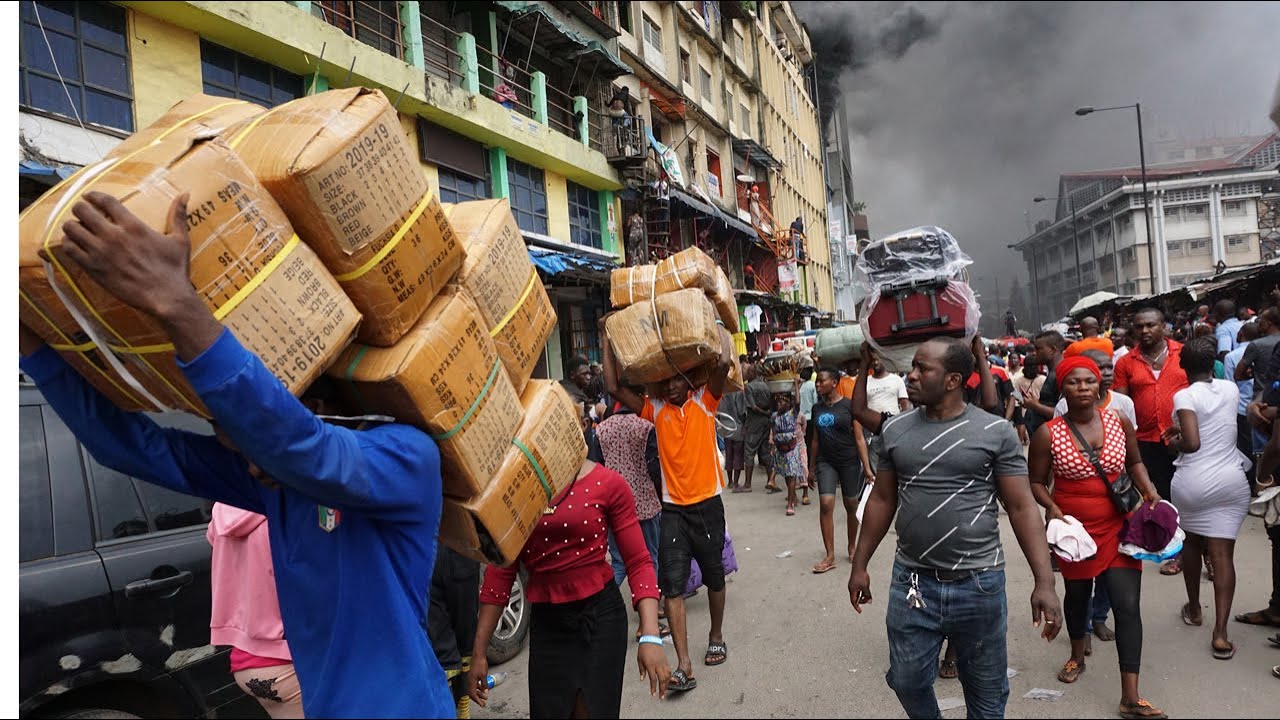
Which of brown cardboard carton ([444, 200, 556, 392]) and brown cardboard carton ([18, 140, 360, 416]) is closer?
brown cardboard carton ([18, 140, 360, 416])

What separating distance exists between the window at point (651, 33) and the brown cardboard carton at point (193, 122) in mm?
23474

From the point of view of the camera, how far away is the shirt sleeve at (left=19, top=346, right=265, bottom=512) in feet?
5.11

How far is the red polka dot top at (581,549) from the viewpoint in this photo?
10.3ft

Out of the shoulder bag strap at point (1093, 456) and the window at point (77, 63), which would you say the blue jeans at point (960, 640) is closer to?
the shoulder bag strap at point (1093, 456)

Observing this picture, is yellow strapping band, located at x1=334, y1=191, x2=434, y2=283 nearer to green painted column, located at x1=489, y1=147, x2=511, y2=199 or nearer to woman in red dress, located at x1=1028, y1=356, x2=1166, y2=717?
woman in red dress, located at x1=1028, y1=356, x2=1166, y2=717

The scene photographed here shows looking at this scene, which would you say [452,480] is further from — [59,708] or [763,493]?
[763,493]

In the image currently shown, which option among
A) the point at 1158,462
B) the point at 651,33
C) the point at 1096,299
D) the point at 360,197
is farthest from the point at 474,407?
the point at 1096,299

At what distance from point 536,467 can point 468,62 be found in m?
14.3

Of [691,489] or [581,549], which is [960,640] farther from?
[691,489]

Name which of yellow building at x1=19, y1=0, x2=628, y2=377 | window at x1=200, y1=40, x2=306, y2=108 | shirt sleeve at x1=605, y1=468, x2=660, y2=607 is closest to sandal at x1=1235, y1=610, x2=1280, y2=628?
shirt sleeve at x1=605, y1=468, x2=660, y2=607

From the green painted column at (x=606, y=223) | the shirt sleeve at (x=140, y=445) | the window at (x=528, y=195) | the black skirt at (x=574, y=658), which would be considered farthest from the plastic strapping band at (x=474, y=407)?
the green painted column at (x=606, y=223)

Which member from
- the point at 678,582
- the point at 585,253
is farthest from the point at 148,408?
the point at 585,253

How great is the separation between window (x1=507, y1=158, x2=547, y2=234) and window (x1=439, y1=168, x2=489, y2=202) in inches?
33.0

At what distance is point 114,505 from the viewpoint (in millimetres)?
3199
